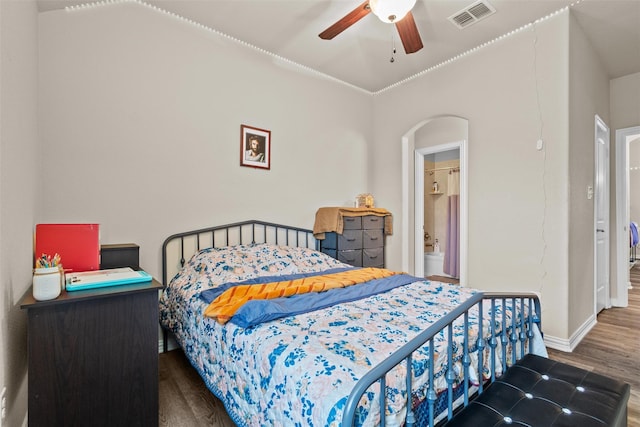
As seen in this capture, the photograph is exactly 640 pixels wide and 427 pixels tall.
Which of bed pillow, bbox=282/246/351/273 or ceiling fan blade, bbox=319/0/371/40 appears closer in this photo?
ceiling fan blade, bbox=319/0/371/40

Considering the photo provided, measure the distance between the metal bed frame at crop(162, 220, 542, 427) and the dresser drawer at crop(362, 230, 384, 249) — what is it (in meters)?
0.55

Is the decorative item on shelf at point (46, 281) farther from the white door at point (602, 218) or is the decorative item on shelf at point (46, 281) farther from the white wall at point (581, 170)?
the white door at point (602, 218)

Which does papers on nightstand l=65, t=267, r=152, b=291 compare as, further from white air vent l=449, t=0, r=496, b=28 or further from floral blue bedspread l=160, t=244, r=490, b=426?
white air vent l=449, t=0, r=496, b=28

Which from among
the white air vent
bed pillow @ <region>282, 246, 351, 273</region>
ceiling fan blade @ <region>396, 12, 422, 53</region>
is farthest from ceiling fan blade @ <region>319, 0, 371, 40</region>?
bed pillow @ <region>282, 246, 351, 273</region>

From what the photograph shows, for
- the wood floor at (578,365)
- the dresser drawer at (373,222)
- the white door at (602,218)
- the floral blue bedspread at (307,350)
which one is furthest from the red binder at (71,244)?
the white door at (602,218)

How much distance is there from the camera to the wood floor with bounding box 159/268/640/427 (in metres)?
1.75

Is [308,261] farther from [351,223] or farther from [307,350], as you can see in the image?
[307,350]

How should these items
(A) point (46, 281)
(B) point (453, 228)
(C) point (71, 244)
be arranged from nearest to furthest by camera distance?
(A) point (46, 281), (C) point (71, 244), (B) point (453, 228)

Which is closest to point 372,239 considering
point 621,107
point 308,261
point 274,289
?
point 308,261

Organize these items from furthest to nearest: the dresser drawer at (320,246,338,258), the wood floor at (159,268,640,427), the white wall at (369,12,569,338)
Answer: the dresser drawer at (320,246,338,258), the white wall at (369,12,569,338), the wood floor at (159,268,640,427)

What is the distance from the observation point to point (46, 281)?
1.23 metres

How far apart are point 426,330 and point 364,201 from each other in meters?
2.88

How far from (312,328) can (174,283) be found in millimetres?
1436

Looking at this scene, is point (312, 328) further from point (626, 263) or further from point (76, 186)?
point (626, 263)
